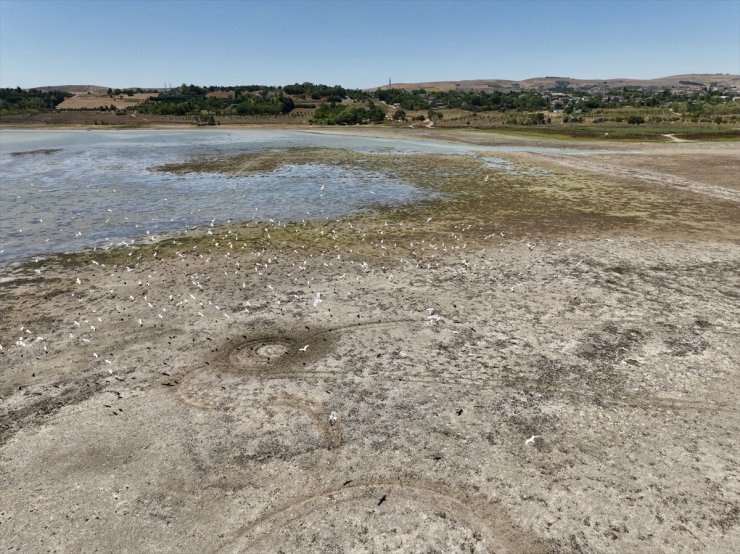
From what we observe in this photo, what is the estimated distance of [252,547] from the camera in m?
7.35

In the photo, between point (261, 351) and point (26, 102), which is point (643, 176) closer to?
point (261, 351)

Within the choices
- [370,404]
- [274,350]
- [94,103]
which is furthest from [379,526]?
[94,103]

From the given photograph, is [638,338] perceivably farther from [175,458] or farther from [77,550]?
[77,550]

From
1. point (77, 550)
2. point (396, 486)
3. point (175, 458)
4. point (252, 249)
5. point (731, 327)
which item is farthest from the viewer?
point (252, 249)

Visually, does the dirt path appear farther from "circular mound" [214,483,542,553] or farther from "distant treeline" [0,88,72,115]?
"distant treeline" [0,88,72,115]

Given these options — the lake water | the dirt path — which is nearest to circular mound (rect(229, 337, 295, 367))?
the lake water

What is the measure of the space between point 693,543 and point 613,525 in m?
1.12

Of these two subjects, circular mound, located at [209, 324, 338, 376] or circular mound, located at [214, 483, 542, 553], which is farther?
circular mound, located at [209, 324, 338, 376]

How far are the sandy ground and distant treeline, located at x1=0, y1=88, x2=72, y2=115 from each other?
471 feet

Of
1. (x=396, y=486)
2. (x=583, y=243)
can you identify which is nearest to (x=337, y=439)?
(x=396, y=486)

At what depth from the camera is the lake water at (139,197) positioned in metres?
23.7

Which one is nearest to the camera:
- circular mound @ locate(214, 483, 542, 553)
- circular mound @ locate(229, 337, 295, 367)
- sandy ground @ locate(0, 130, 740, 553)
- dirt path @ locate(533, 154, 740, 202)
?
circular mound @ locate(214, 483, 542, 553)

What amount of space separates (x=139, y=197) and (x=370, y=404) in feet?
89.5

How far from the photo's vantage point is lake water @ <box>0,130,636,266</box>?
2372cm
